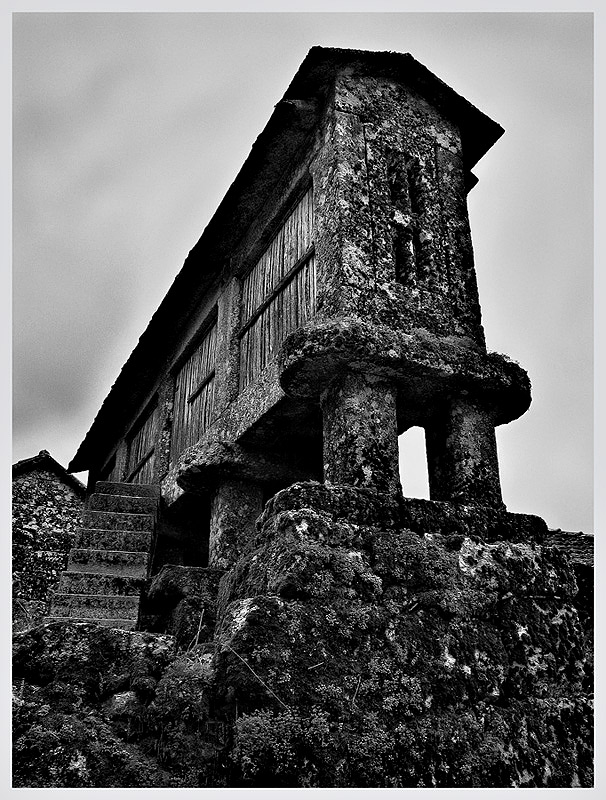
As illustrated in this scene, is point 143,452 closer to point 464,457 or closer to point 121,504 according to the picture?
point 121,504

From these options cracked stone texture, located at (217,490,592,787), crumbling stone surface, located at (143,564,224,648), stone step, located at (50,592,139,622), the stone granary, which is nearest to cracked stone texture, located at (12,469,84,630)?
the stone granary

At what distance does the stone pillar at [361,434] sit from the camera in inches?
135

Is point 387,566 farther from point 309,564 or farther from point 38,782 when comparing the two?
point 38,782

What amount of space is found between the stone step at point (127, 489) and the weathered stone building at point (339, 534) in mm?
37

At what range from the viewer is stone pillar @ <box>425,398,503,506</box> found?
11.9 feet

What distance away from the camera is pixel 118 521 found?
5.80 metres

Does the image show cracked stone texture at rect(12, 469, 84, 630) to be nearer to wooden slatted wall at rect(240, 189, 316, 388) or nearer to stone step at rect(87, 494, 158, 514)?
stone step at rect(87, 494, 158, 514)

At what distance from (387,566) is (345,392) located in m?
1.11

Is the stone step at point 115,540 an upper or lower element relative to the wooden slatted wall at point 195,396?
lower

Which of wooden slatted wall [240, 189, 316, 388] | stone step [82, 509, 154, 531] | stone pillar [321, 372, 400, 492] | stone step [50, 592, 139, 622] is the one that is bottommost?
stone step [50, 592, 139, 622]

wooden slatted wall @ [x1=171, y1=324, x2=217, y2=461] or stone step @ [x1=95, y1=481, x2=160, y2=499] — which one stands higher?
wooden slatted wall @ [x1=171, y1=324, x2=217, y2=461]

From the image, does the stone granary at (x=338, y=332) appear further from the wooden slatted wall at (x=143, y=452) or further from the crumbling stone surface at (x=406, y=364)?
the wooden slatted wall at (x=143, y=452)

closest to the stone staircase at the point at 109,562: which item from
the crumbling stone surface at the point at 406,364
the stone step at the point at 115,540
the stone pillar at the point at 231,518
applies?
the stone step at the point at 115,540

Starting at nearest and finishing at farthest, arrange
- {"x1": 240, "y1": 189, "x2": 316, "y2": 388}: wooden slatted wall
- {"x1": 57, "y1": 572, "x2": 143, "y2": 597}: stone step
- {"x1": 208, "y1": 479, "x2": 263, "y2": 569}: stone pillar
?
{"x1": 57, "y1": 572, "x2": 143, "y2": 597}: stone step
{"x1": 240, "y1": 189, "x2": 316, "y2": 388}: wooden slatted wall
{"x1": 208, "y1": 479, "x2": 263, "y2": 569}: stone pillar
